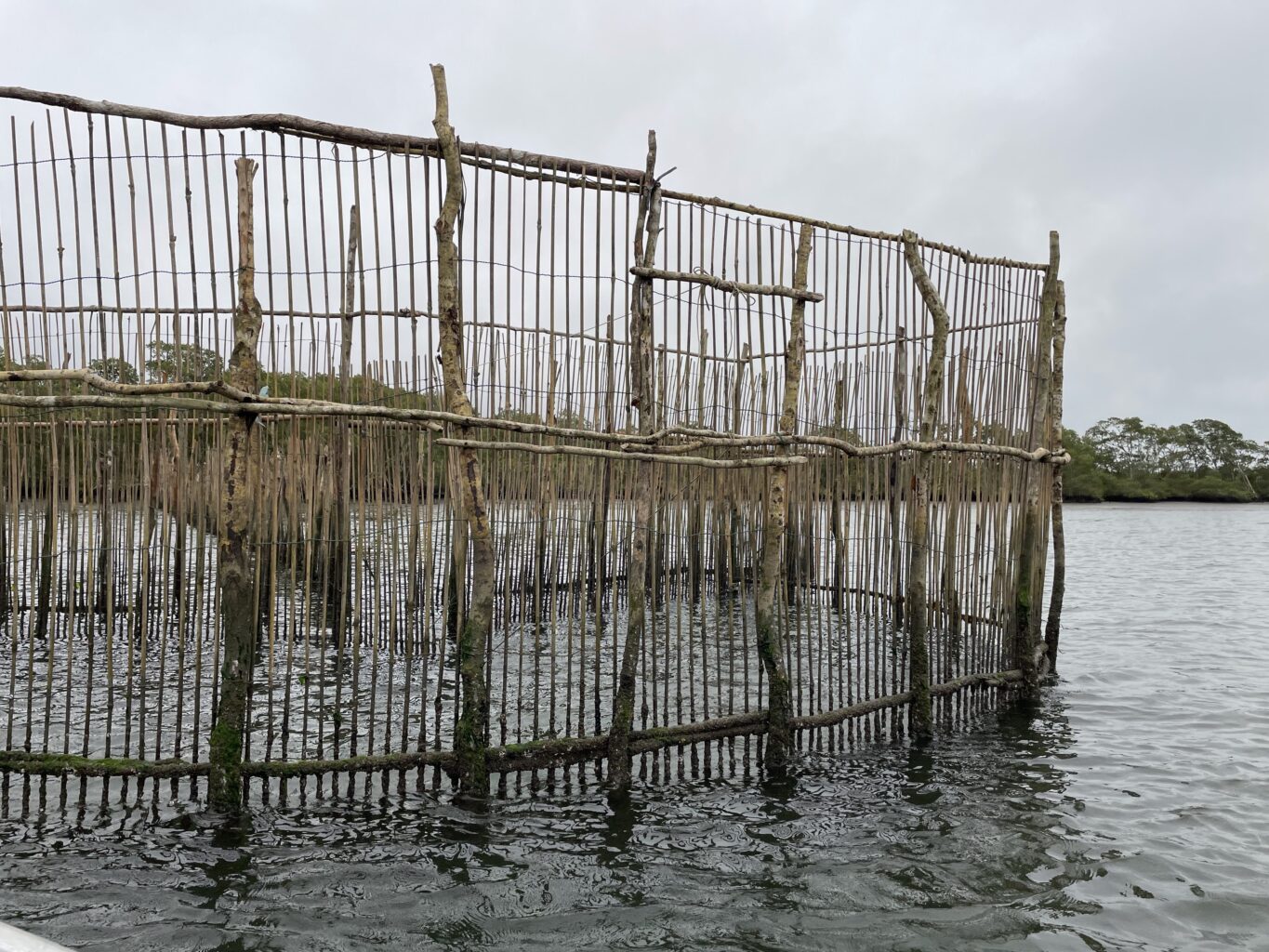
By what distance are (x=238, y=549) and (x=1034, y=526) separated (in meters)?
6.49

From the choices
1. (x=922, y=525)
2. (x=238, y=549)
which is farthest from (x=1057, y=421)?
(x=238, y=549)

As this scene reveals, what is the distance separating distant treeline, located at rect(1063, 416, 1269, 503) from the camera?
54875 millimetres

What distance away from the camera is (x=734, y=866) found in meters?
4.78

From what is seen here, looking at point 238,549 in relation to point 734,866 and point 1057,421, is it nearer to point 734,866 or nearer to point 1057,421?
point 734,866

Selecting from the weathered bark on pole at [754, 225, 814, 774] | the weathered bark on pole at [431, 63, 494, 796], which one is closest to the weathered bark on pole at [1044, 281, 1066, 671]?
the weathered bark on pole at [754, 225, 814, 774]

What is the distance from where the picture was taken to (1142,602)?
15398mm

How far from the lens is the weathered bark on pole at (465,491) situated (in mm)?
5062

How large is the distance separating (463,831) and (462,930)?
91 centimetres

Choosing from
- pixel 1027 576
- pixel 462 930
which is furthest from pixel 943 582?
pixel 462 930

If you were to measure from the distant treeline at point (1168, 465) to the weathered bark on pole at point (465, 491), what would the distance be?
55015 mm

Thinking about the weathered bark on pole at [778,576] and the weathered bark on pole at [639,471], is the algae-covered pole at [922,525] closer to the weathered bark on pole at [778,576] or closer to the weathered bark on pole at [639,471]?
the weathered bark on pole at [778,576]

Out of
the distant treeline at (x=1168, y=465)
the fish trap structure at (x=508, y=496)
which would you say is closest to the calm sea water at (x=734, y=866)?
the fish trap structure at (x=508, y=496)

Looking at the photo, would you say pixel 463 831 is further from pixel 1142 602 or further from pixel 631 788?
pixel 1142 602

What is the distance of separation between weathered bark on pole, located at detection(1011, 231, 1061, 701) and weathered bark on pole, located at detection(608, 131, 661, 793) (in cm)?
399
